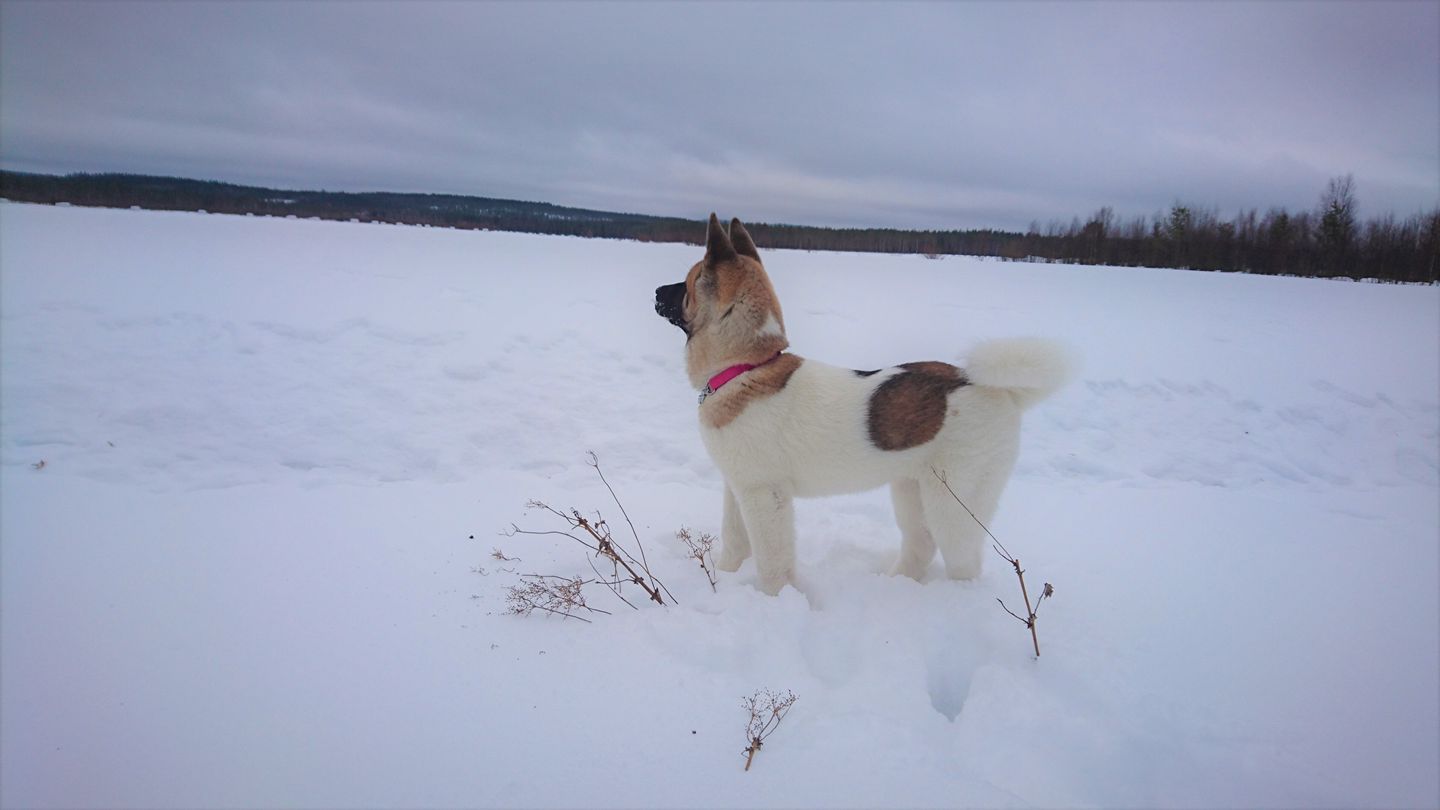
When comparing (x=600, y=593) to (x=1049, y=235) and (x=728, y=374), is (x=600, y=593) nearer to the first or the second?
(x=728, y=374)

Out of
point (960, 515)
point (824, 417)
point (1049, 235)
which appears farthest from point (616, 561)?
point (1049, 235)

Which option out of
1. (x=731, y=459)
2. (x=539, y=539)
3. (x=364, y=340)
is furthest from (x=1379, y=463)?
(x=364, y=340)

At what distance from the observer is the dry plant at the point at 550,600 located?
307 cm

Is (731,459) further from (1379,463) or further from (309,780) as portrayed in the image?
(1379,463)

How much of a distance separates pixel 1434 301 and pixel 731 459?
74.8 feet

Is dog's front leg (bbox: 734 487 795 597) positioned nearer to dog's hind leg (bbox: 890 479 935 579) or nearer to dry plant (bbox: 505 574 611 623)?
dog's hind leg (bbox: 890 479 935 579)

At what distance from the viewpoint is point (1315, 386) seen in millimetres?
8172

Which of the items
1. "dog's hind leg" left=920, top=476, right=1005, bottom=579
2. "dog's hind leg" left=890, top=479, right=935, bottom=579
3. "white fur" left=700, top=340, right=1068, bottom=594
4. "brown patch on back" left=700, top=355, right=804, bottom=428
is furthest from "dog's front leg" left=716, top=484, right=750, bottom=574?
"dog's hind leg" left=920, top=476, right=1005, bottom=579

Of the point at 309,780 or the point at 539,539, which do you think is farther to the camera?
the point at 539,539

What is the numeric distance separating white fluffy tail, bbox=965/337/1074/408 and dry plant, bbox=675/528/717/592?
1.91 meters

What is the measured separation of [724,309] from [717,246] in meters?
0.35

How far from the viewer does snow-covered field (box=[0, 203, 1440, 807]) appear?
7.27ft

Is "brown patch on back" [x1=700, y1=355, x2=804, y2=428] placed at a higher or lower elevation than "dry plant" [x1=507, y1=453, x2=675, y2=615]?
higher

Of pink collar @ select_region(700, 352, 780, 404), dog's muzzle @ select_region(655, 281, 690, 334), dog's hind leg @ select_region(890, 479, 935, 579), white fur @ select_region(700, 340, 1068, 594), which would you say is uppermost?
dog's muzzle @ select_region(655, 281, 690, 334)
